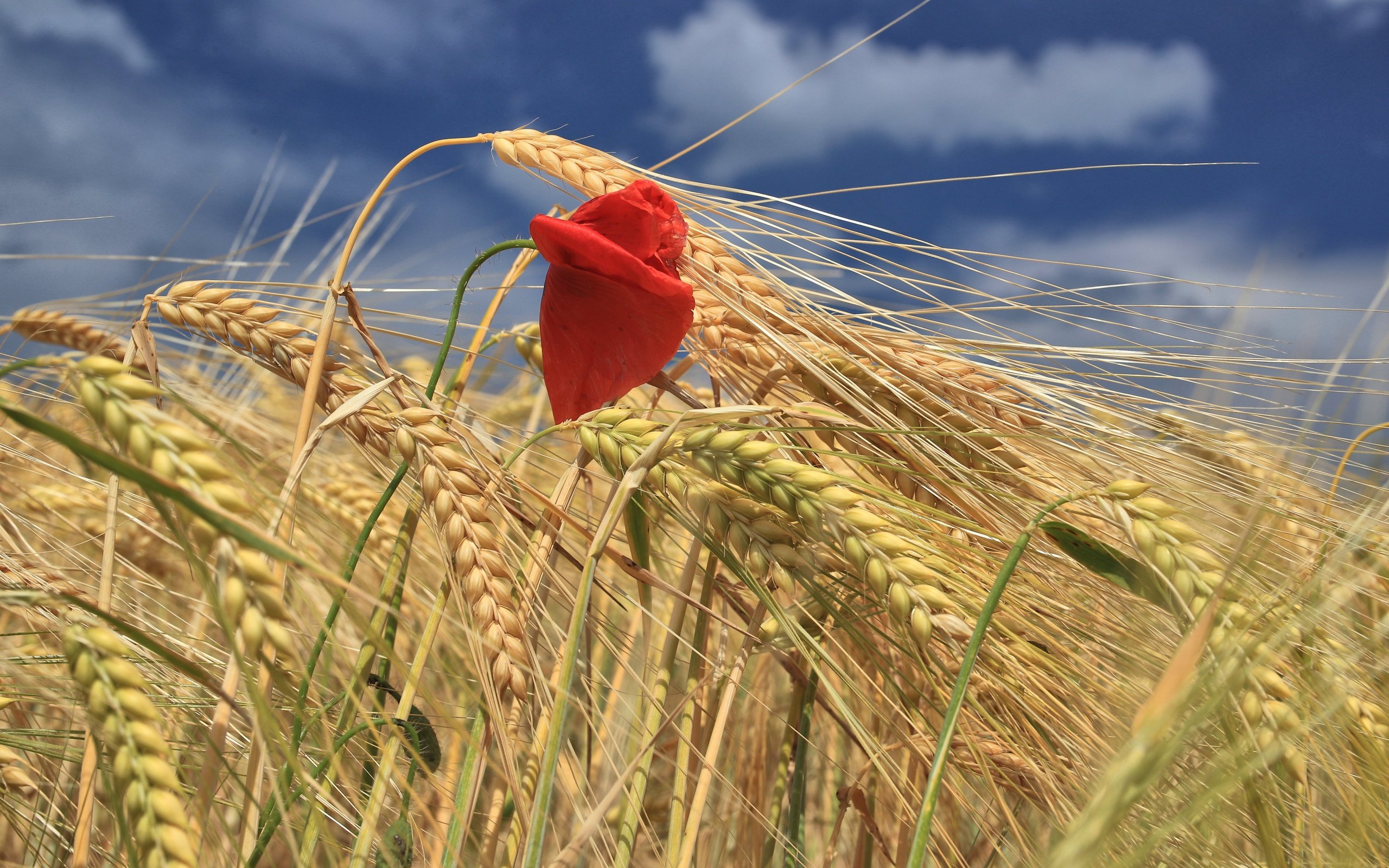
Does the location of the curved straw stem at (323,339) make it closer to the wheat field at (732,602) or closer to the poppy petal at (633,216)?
the wheat field at (732,602)

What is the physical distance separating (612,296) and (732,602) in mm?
359

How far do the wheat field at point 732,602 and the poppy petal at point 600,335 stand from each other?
4 centimetres

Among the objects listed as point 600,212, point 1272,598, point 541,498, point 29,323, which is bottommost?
point 29,323

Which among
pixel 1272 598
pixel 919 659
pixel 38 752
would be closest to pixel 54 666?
pixel 38 752

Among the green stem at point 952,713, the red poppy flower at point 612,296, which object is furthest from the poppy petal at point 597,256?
the green stem at point 952,713

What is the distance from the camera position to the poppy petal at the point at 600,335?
2.68 ft

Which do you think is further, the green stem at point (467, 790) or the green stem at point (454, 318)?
the green stem at point (454, 318)

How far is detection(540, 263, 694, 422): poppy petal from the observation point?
0.82m

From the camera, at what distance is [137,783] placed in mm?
451

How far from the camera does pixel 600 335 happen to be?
0.85 m

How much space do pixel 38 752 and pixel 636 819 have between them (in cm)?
58

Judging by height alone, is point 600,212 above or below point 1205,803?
above

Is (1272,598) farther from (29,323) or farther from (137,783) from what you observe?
(29,323)

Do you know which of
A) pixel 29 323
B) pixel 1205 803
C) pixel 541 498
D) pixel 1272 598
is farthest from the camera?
pixel 29 323
